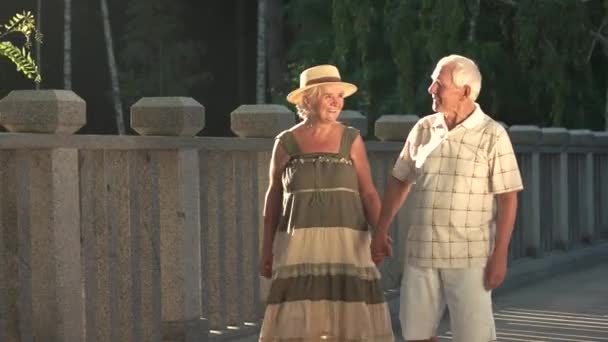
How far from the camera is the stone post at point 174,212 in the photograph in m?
9.29

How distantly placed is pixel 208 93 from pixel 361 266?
6111 cm

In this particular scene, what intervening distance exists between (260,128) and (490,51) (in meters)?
21.1

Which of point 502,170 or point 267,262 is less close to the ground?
point 502,170

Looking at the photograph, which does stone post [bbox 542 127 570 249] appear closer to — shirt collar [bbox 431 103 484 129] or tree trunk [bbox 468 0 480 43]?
shirt collar [bbox 431 103 484 129]

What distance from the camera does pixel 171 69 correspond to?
70688 mm

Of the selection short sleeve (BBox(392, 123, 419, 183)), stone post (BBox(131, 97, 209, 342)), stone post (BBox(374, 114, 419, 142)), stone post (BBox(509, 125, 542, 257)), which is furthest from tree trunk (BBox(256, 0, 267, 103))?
short sleeve (BBox(392, 123, 419, 183))

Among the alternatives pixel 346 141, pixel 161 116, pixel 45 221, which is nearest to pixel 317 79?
pixel 346 141

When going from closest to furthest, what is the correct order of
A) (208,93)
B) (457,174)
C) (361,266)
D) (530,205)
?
(457,174), (361,266), (530,205), (208,93)

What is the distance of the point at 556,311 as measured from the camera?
1281cm

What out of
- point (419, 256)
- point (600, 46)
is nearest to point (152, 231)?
point (419, 256)

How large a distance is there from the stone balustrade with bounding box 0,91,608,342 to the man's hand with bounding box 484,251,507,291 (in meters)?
0.57

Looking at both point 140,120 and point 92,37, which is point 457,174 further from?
point 92,37

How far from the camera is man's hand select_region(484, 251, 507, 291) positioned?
7.11m

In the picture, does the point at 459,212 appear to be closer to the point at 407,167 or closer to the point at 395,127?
the point at 407,167
